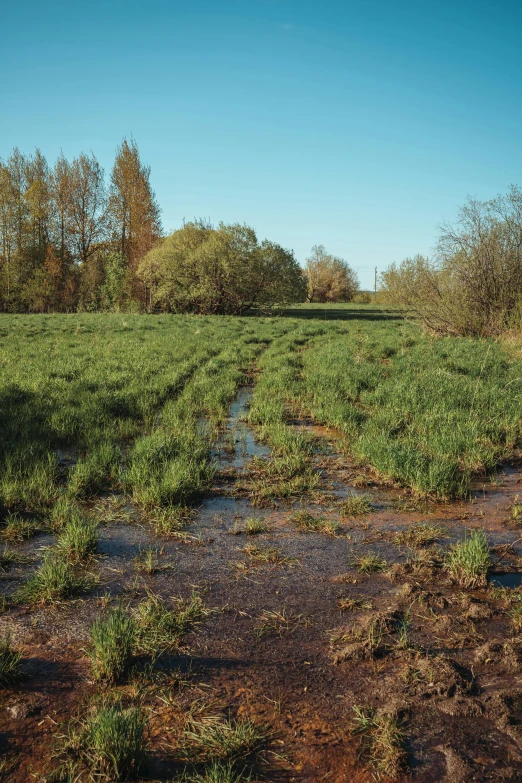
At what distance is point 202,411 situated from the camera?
951 centimetres

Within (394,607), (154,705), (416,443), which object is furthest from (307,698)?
(416,443)

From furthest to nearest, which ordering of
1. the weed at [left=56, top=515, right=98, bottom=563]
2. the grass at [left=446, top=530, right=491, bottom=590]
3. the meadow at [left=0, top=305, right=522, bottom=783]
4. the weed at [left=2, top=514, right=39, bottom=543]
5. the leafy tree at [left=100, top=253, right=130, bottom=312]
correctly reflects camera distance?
the leafy tree at [left=100, top=253, right=130, bottom=312], the weed at [left=2, top=514, right=39, bottom=543], the weed at [left=56, top=515, right=98, bottom=563], the grass at [left=446, top=530, right=491, bottom=590], the meadow at [left=0, top=305, right=522, bottom=783]

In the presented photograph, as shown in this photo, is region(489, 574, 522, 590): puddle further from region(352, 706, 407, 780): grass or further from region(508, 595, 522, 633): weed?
region(352, 706, 407, 780): grass

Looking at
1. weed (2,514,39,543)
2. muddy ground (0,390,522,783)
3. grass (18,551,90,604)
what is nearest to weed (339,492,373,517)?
muddy ground (0,390,522,783)

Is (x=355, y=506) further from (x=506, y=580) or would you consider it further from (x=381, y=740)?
(x=381, y=740)

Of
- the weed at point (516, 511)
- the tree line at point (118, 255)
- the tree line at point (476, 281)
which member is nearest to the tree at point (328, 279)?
the tree line at point (118, 255)

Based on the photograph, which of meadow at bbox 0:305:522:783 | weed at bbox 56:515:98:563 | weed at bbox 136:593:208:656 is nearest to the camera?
meadow at bbox 0:305:522:783

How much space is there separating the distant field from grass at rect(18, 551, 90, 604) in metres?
1.53

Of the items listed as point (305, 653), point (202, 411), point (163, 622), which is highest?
point (202, 411)

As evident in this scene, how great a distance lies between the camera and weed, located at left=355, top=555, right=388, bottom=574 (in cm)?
400

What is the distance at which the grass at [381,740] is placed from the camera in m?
2.21

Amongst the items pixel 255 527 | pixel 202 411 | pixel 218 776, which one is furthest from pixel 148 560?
pixel 202 411

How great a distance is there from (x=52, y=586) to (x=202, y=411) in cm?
606

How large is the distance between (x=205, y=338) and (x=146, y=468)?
15.3 metres
